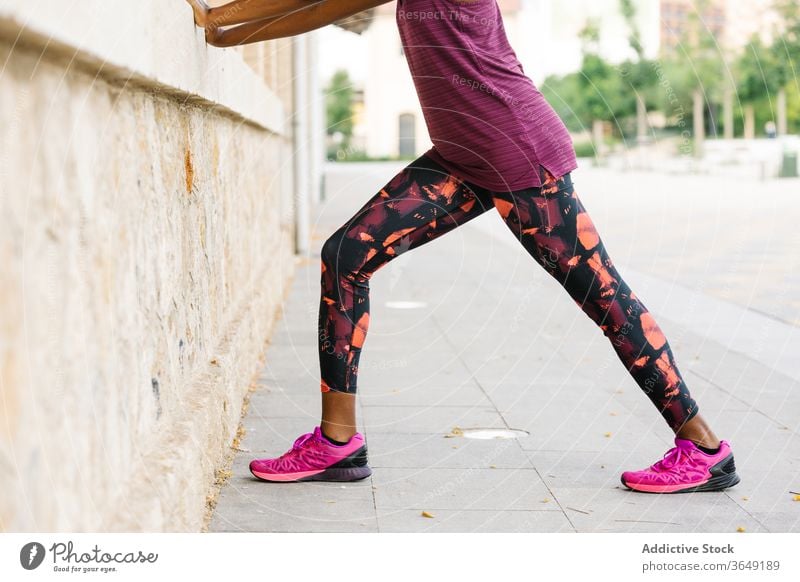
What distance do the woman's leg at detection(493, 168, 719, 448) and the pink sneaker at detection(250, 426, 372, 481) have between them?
0.88 meters

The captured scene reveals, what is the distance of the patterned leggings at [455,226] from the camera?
12.7 feet

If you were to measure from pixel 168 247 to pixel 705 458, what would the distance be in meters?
1.85

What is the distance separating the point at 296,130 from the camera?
13.3 m

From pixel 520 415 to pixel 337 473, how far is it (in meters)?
1.43

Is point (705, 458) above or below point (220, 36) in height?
below

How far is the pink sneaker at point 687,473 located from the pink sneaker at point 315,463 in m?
0.90

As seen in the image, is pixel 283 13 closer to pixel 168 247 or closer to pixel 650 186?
pixel 168 247

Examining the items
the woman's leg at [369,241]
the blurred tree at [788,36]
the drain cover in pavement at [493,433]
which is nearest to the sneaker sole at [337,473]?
the woman's leg at [369,241]

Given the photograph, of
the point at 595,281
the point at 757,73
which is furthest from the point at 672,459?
the point at 757,73

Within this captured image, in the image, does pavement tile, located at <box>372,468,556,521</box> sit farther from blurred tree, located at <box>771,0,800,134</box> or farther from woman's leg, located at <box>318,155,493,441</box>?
blurred tree, located at <box>771,0,800,134</box>

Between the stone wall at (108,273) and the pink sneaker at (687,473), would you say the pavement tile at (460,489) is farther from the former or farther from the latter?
the stone wall at (108,273)

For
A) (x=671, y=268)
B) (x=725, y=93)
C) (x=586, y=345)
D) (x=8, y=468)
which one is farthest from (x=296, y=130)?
(x=725, y=93)

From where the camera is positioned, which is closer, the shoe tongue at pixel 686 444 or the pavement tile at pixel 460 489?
the pavement tile at pixel 460 489

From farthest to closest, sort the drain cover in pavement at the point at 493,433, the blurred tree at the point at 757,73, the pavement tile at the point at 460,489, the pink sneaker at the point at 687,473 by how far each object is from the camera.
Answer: the blurred tree at the point at 757,73 → the drain cover in pavement at the point at 493,433 → the pink sneaker at the point at 687,473 → the pavement tile at the point at 460,489
